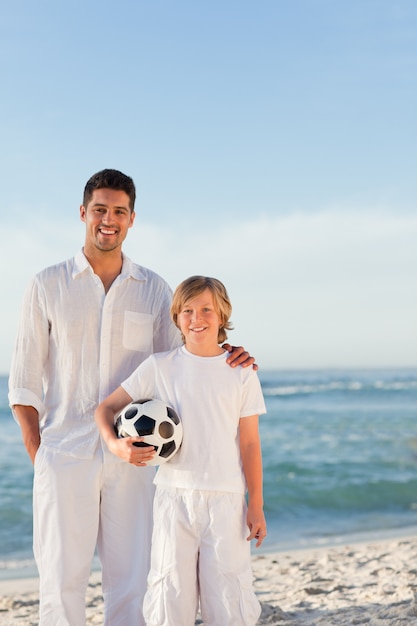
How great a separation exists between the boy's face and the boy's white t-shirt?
0.08 m

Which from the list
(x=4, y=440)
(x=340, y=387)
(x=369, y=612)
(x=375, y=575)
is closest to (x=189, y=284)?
(x=369, y=612)

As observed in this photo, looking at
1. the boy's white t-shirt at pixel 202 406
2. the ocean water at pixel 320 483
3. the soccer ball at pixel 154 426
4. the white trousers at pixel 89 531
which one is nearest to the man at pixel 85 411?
the white trousers at pixel 89 531

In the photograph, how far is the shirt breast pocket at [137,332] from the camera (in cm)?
352

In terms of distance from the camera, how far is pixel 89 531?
3408mm

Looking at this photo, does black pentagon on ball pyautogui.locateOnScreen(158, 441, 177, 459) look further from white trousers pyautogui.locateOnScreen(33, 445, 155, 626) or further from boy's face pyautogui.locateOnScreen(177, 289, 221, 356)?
boy's face pyautogui.locateOnScreen(177, 289, 221, 356)

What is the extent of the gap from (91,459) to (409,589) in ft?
9.76

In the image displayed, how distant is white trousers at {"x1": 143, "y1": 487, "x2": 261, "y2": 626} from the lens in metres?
3.01

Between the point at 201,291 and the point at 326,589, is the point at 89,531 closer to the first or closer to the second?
the point at 201,291

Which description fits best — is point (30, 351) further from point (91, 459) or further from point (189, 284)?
point (189, 284)

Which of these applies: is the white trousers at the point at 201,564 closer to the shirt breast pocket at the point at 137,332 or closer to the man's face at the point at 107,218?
the shirt breast pocket at the point at 137,332

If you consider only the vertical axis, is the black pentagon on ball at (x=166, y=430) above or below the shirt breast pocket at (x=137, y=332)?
below

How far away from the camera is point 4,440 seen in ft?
55.7

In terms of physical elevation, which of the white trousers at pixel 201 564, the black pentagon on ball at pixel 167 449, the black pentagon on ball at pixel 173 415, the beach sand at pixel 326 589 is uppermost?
the black pentagon on ball at pixel 173 415

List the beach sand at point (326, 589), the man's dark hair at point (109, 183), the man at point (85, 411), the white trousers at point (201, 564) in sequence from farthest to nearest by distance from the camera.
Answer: the beach sand at point (326, 589), the man's dark hair at point (109, 183), the man at point (85, 411), the white trousers at point (201, 564)
